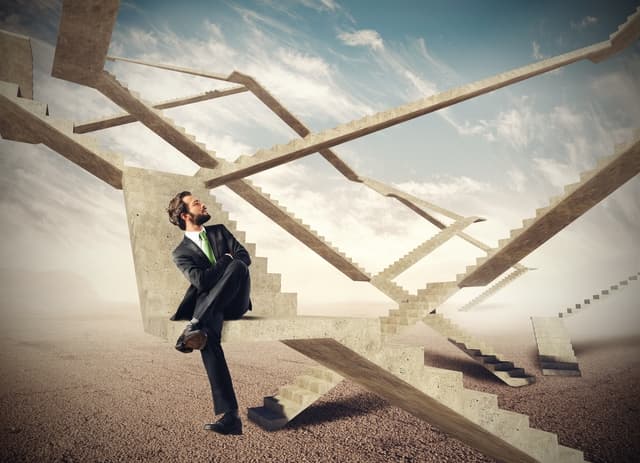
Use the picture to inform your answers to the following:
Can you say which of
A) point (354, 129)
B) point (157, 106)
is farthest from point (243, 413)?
point (157, 106)

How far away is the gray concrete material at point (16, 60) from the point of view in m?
6.86

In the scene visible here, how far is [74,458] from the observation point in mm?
5191

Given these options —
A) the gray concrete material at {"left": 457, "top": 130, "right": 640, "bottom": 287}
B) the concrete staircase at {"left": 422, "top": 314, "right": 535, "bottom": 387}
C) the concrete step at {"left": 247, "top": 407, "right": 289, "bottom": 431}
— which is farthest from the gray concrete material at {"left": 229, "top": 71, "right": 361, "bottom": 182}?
the concrete step at {"left": 247, "top": 407, "right": 289, "bottom": 431}

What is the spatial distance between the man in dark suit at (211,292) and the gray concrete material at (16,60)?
17.0 feet

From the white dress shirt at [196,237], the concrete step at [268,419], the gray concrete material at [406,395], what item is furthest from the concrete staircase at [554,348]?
the white dress shirt at [196,237]

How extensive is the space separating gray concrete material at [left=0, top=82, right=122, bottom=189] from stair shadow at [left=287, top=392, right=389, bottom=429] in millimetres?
5721

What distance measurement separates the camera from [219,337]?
3707 millimetres

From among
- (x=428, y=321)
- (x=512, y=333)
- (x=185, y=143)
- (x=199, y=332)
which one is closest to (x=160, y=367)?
(x=185, y=143)

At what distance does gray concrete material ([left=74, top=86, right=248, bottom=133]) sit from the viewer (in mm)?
9547

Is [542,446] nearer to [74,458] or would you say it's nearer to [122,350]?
[74,458]

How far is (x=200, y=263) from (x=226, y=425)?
5.35 ft

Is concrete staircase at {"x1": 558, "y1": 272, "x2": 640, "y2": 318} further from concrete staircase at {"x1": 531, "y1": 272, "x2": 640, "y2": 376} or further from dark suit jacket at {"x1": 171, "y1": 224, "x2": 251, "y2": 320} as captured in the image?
dark suit jacket at {"x1": 171, "y1": 224, "x2": 251, "y2": 320}

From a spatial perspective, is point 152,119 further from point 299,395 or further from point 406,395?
point 406,395

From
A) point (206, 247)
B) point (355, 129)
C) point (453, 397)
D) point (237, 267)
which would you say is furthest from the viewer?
point (355, 129)
